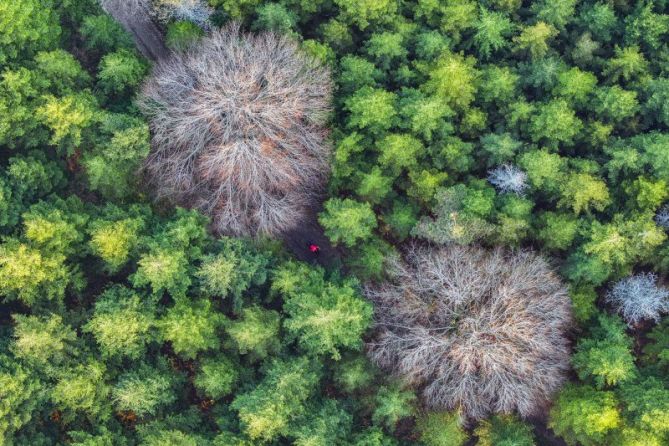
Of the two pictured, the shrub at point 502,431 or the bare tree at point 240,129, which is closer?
the shrub at point 502,431

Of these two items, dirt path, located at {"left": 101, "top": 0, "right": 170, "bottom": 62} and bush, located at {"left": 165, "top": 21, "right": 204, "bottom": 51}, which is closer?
bush, located at {"left": 165, "top": 21, "right": 204, "bottom": 51}

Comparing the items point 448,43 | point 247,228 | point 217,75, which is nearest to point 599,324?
point 448,43

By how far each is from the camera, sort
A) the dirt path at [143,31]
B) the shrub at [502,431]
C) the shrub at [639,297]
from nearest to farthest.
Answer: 1. the shrub at [502,431]
2. the shrub at [639,297]
3. the dirt path at [143,31]

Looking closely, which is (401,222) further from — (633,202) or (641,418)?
(641,418)

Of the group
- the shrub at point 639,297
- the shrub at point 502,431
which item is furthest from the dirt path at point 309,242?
the shrub at point 639,297

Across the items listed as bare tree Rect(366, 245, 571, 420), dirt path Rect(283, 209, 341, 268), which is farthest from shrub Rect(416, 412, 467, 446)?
dirt path Rect(283, 209, 341, 268)

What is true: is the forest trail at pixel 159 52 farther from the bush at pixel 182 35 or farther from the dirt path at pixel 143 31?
the bush at pixel 182 35

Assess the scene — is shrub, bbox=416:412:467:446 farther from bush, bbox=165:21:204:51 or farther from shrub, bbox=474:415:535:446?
bush, bbox=165:21:204:51

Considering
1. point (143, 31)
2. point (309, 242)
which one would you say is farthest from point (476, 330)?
point (143, 31)

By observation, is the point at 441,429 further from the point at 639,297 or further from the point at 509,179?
the point at 509,179
